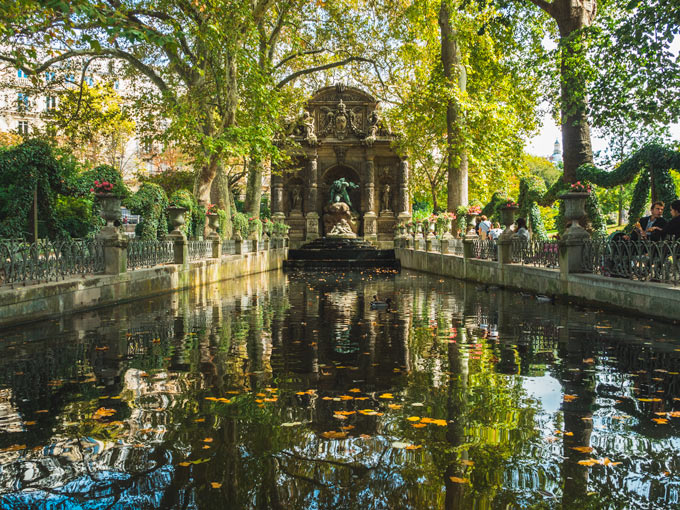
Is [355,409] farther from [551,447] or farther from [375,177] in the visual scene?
[375,177]

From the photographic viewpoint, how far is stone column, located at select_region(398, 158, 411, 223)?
43.0 meters

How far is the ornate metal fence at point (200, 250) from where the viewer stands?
61.3 ft

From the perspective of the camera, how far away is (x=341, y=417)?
187 inches

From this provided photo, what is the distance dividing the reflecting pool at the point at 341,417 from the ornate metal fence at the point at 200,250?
30.3 ft

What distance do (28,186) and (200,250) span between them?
22.3ft

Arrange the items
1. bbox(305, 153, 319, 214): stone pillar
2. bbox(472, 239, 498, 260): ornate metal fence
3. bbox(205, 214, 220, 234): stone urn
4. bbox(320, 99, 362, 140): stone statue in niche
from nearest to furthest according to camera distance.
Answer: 1. bbox(472, 239, 498, 260): ornate metal fence
2. bbox(205, 214, 220, 234): stone urn
3. bbox(305, 153, 319, 214): stone pillar
4. bbox(320, 99, 362, 140): stone statue in niche

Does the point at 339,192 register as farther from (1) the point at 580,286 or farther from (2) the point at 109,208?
(1) the point at 580,286

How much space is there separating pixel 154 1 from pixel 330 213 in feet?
68.2

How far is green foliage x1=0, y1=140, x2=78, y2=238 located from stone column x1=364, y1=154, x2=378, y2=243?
Answer: 95.5ft

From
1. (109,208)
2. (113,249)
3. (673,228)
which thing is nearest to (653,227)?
(673,228)

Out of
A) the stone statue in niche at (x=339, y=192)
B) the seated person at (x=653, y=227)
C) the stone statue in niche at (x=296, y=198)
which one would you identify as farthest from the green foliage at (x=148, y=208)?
the stone statue in niche at (x=296, y=198)

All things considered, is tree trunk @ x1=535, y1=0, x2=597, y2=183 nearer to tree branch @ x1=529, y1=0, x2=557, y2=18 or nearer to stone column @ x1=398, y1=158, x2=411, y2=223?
tree branch @ x1=529, y1=0, x2=557, y2=18

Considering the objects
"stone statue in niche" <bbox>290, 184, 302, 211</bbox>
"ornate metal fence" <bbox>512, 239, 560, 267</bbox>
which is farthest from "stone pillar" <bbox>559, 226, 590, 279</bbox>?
"stone statue in niche" <bbox>290, 184, 302, 211</bbox>

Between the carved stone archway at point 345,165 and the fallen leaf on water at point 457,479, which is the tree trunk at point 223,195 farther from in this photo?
the fallen leaf on water at point 457,479
